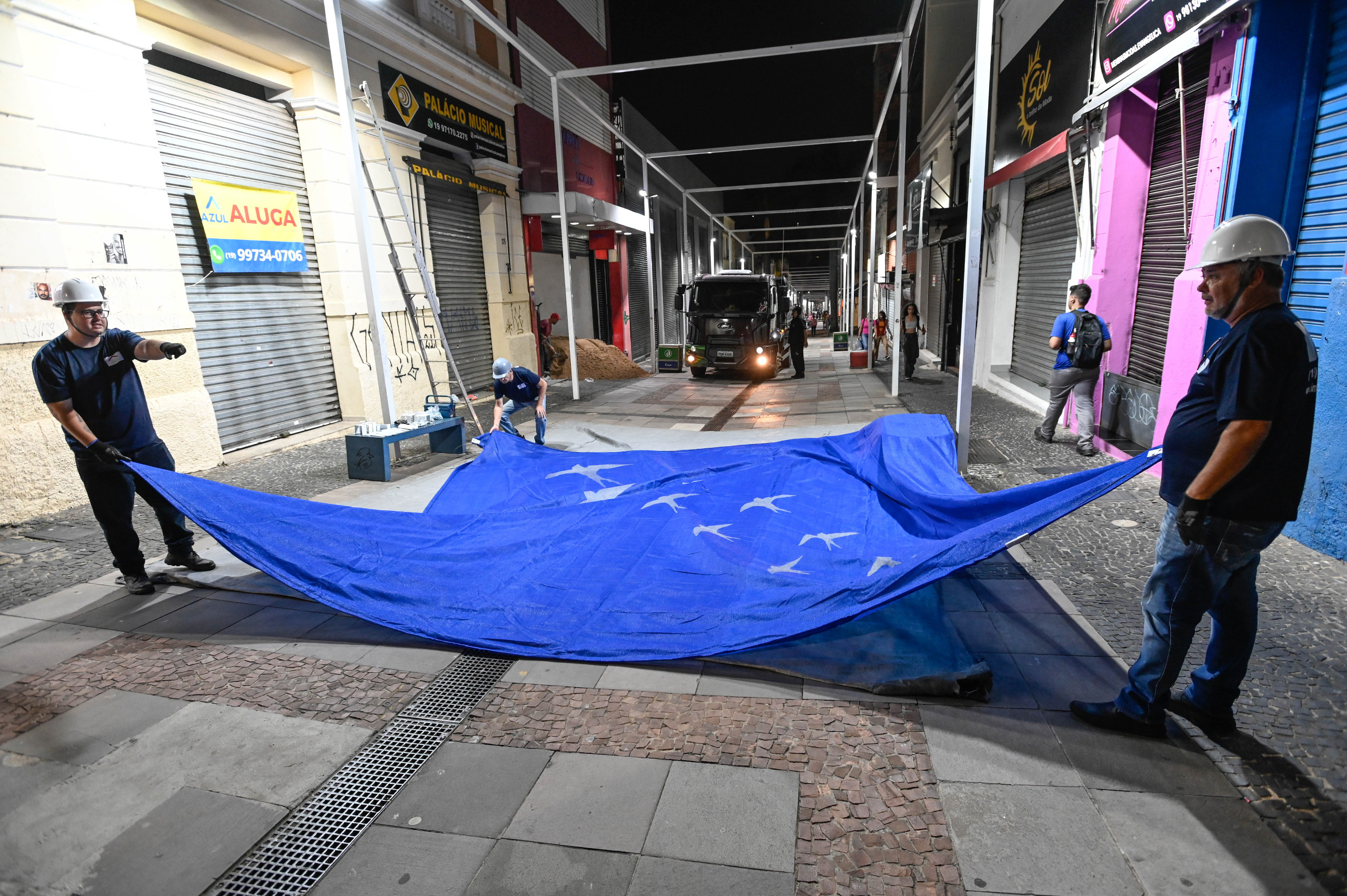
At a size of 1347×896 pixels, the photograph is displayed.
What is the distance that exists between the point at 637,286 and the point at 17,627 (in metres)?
21.9

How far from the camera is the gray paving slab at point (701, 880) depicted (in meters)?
2.09

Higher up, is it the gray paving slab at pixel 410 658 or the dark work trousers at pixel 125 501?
the dark work trousers at pixel 125 501

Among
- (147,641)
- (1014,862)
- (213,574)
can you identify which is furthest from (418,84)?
(1014,862)

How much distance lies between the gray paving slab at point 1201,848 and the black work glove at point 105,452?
5507 mm

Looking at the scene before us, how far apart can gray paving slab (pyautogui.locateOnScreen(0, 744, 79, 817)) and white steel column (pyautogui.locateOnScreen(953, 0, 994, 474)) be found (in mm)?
6648

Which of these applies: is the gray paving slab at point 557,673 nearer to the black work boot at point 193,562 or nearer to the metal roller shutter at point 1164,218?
the black work boot at point 193,562

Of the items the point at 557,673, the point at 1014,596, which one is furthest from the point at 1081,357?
the point at 557,673

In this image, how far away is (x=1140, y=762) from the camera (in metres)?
2.58

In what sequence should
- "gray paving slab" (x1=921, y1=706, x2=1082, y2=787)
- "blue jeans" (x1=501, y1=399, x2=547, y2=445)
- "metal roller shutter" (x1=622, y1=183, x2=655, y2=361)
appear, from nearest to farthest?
"gray paving slab" (x1=921, y1=706, x2=1082, y2=787)
"blue jeans" (x1=501, y1=399, x2=547, y2=445)
"metal roller shutter" (x1=622, y1=183, x2=655, y2=361)

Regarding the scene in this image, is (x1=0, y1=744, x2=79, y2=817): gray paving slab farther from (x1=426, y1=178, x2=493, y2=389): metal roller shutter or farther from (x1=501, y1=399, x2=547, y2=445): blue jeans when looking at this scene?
(x1=426, y1=178, x2=493, y2=389): metal roller shutter

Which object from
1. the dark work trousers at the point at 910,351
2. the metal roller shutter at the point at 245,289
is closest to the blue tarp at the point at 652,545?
the metal roller shutter at the point at 245,289

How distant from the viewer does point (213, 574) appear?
4.75 meters

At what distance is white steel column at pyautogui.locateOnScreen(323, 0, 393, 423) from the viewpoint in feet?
22.0

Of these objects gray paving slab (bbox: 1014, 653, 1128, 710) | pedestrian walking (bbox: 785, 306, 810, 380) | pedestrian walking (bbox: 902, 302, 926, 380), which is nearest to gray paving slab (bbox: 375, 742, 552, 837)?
gray paving slab (bbox: 1014, 653, 1128, 710)
